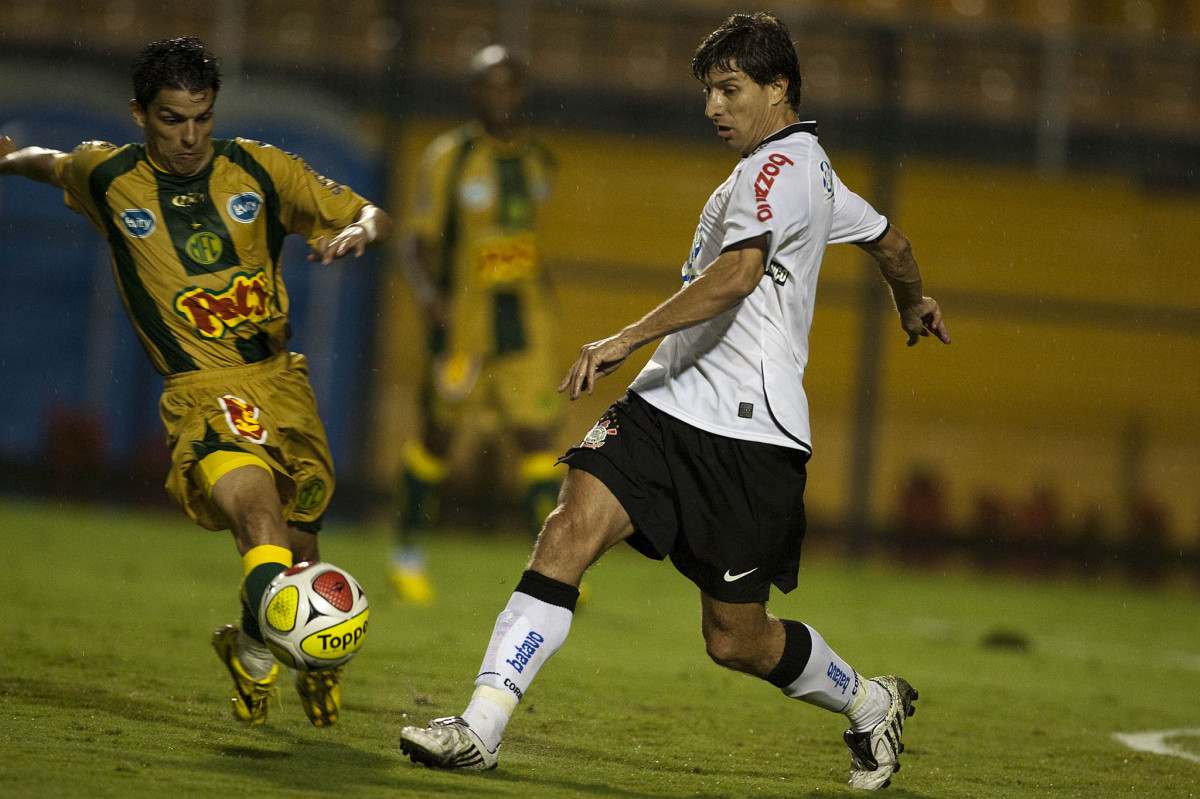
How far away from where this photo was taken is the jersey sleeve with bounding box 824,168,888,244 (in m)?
4.14

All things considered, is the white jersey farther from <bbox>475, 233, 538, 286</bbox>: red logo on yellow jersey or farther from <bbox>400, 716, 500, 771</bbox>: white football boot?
<bbox>475, 233, 538, 286</bbox>: red logo on yellow jersey

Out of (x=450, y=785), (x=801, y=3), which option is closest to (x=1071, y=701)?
(x=450, y=785)

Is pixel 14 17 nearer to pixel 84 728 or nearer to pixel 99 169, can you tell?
pixel 99 169

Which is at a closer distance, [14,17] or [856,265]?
[14,17]

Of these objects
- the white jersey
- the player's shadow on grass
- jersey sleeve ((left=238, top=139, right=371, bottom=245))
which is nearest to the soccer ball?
the player's shadow on grass

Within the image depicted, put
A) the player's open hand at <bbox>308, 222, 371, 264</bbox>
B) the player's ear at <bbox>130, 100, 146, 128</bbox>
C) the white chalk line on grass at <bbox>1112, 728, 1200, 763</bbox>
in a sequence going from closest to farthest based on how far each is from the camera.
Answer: the player's open hand at <bbox>308, 222, 371, 264</bbox>, the player's ear at <bbox>130, 100, 146, 128</bbox>, the white chalk line on grass at <bbox>1112, 728, 1200, 763</bbox>

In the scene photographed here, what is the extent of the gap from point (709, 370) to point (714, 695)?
6.56 ft

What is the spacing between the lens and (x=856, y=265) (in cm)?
1431

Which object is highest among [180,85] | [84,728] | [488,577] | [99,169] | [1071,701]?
[180,85]

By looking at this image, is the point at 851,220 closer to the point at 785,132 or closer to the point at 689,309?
the point at 785,132

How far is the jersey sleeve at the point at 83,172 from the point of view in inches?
169

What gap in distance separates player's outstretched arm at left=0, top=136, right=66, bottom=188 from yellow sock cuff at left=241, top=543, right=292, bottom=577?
1385 millimetres

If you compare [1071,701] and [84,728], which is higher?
[84,728]

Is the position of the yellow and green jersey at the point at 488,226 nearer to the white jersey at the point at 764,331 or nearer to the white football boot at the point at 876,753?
the white jersey at the point at 764,331
